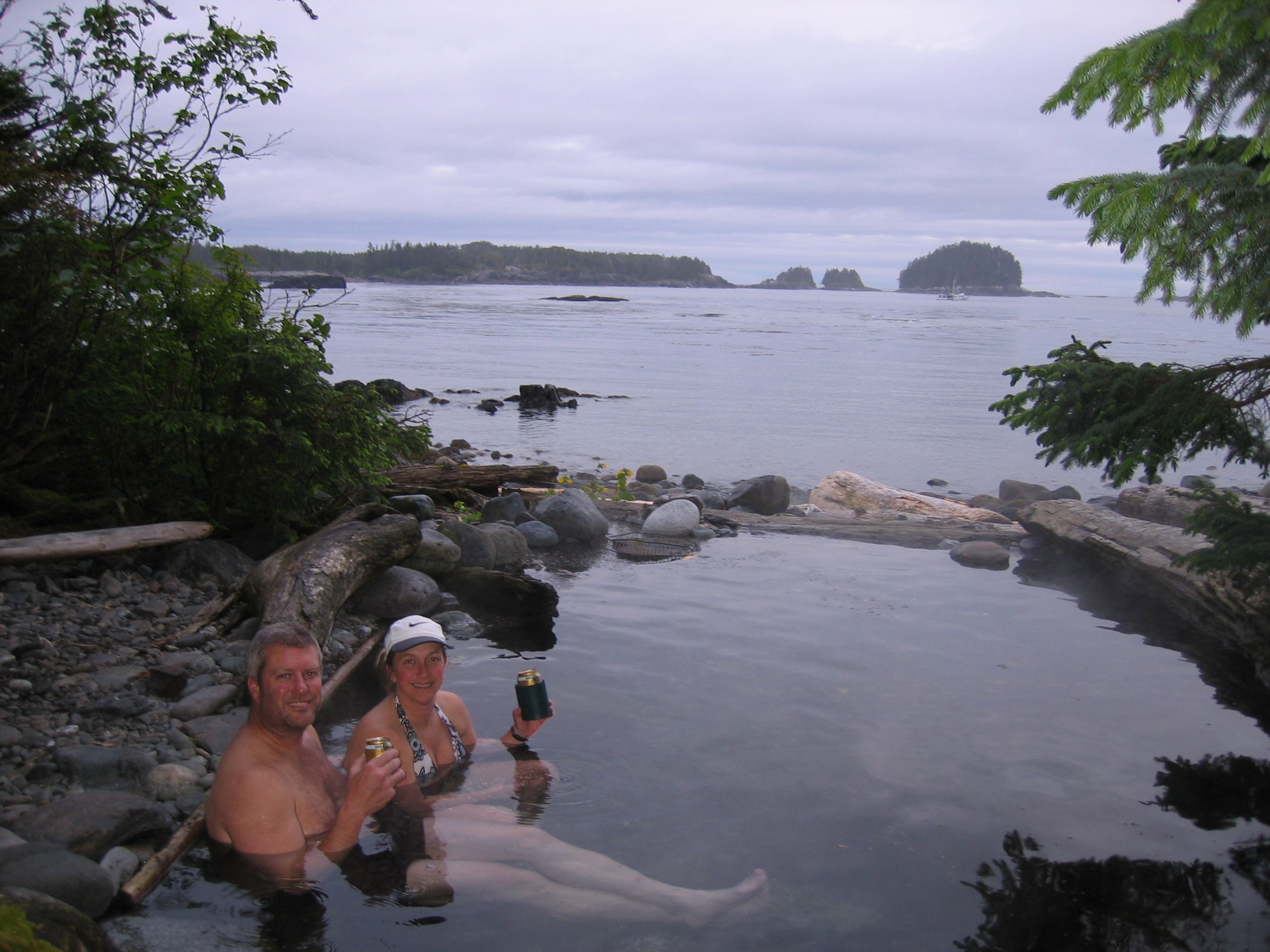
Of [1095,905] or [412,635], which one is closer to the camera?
[1095,905]

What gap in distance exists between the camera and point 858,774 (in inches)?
233

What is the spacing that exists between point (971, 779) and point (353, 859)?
356 cm

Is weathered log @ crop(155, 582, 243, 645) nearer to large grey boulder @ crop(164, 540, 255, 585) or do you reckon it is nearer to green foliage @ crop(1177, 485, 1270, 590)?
large grey boulder @ crop(164, 540, 255, 585)

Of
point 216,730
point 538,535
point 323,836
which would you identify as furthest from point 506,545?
point 323,836

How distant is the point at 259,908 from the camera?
4492mm

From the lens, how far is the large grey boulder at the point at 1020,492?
1702cm

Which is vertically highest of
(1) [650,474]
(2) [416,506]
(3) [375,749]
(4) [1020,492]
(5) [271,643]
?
(5) [271,643]

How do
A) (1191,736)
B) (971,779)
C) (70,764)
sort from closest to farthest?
(70,764) < (971,779) < (1191,736)

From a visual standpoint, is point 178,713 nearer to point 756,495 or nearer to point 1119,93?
point 1119,93

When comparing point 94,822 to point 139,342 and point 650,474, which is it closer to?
point 139,342

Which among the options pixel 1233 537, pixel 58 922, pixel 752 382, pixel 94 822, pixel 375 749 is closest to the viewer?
pixel 58 922

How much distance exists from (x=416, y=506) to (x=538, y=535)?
5.26ft

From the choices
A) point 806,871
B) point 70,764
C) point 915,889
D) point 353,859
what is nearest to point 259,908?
point 353,859

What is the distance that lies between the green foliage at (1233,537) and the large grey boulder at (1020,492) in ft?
34.4
